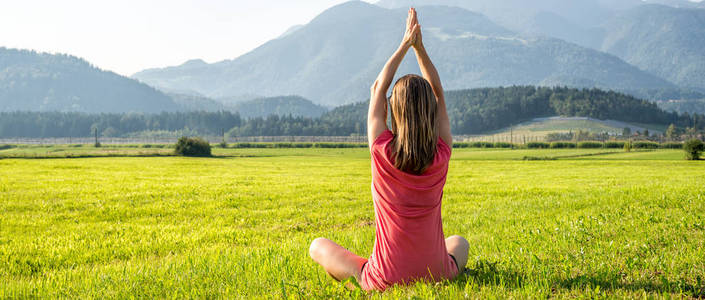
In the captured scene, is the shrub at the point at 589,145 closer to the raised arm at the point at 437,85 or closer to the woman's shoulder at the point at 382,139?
the raised arm at the point at 437,85

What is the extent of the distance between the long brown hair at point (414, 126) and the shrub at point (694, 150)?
73.4 meters

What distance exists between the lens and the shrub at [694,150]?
2457 inches

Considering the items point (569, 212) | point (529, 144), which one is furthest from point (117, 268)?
point (529, 144)

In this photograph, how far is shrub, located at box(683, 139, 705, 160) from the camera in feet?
205

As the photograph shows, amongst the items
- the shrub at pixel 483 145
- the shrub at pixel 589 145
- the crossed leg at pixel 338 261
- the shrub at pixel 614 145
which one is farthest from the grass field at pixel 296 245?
the shrub at pixel 483 145

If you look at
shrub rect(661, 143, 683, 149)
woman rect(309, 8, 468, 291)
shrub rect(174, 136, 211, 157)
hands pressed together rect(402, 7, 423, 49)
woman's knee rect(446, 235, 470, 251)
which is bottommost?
shrub rect(661, 143, 683, 149)

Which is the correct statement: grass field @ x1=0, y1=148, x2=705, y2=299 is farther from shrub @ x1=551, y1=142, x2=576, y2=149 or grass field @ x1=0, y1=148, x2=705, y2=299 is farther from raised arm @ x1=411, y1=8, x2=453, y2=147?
shrub @ x1=551, y1=142, x2=576, y2=149

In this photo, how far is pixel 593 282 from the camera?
5.07 m

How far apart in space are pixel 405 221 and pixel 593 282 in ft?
7.48

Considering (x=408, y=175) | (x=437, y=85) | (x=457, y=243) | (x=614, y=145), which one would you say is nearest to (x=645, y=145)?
(x=614, y=145)

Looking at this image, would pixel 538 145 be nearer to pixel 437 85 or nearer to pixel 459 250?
pixel 459 250

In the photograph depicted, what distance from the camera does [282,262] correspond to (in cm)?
668

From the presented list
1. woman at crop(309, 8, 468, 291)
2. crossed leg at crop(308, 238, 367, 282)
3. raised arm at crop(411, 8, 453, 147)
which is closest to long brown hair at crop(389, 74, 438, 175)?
woman at crop(309, 8, 468, 291)

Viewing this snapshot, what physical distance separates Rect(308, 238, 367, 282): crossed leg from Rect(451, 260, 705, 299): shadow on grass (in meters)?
1.05
